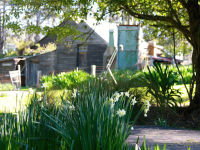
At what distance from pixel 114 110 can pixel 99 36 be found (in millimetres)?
18902

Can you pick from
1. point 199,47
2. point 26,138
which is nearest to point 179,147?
point 26,138

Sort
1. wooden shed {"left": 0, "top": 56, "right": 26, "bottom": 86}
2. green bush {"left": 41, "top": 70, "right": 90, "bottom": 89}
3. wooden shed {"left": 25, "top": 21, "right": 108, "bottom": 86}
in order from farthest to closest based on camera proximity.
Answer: wooden shed {"left": 0, "top": 56, "right": 26, "bottom": 86}, wooden shed {"left": 25, "top": 21, "right": 108, "bottom": 86}, green bush {"left": 41, "top": 70, "right": 90, "bottom": 89}

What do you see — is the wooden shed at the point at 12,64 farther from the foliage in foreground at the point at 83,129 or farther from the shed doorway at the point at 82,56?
the foliage in foreground at the point at 83,129

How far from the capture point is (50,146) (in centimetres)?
211

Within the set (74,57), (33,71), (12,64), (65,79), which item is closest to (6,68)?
(12,64)

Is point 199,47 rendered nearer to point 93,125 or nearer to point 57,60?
point 93,125

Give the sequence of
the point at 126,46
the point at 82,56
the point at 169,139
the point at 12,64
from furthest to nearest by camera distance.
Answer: the point at 12,64 → the point at 82,56 → the point at 126,46 → the point at 169,139

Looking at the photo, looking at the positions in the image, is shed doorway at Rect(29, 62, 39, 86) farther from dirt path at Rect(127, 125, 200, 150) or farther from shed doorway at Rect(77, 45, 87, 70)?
dirt path at Rect(127, 125, 200, 150)

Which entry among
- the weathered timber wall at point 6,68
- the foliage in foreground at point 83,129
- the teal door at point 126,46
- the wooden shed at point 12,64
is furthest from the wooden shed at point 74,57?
the foliage in foreground at point 83,129

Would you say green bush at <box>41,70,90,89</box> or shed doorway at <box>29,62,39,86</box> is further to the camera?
shed doorway at <box>29,62,39,86</box>

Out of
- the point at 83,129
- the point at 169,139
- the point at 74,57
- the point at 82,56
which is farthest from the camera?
the point at 82,56

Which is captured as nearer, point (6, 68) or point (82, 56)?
point (82, 56)

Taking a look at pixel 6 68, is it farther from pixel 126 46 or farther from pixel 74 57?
pixel 126 46

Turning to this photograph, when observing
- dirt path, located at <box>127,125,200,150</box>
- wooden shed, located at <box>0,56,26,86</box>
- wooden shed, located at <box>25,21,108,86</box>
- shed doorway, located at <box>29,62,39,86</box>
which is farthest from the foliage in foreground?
shed doorway, located at <box>29,62,39,86</box>
